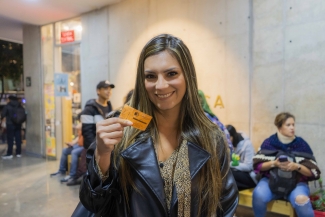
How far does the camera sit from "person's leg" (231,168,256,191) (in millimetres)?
3695

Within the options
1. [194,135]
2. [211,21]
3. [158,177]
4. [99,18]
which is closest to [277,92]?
[211,21]

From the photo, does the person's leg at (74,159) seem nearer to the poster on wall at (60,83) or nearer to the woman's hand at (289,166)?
the poster on wall at (60,83)

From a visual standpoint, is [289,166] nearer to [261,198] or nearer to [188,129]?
[261,198]

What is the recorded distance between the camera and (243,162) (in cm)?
396

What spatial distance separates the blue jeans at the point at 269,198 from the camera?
9.87ft

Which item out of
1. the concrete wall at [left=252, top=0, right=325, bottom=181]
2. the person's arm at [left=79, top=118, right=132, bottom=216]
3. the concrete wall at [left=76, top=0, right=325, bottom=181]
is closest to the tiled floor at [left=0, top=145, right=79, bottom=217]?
the concrete wall at [left=76, top=0, right=325, bottom=181]

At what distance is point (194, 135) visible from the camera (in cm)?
131

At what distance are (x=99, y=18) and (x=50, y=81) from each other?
2476 mm

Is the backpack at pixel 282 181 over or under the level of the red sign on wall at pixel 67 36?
under

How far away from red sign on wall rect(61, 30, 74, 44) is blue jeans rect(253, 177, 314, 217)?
578 centimetres

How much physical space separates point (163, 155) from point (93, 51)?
5.78 metres

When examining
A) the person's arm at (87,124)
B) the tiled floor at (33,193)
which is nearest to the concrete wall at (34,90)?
the tiled floor at (33,193)

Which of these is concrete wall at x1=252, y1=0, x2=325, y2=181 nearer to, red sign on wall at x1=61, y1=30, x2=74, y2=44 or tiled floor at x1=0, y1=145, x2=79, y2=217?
tiled floor at x1=0, y1=145, x2=79, y2=217

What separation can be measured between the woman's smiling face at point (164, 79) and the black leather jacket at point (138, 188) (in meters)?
0.19
